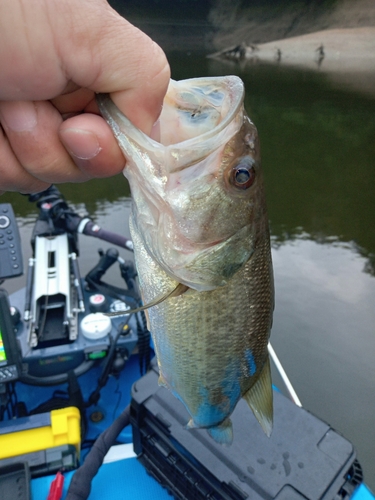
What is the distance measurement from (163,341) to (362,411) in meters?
3.74

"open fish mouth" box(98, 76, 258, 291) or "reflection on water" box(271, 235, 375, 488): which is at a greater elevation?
"open fish mouth" box(98, 76, 258, 291)

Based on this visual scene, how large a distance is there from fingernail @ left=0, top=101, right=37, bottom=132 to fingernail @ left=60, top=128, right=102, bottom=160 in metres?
0.07

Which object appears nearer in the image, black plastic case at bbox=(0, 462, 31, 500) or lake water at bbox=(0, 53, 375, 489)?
black plastic case at bbox=(0, 462, 31, 500)

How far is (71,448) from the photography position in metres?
2.18

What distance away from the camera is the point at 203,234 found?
111cm

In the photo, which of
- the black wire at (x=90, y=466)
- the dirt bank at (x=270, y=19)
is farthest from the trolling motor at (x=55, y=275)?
the dirt bank at (x=270, y=19)

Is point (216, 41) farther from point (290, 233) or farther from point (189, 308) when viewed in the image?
point (189, 308)

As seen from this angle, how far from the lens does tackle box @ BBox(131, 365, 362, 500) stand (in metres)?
1.64

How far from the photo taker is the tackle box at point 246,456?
164cm

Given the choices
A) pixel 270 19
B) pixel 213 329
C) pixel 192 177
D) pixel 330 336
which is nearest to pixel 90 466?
pixel 213 329

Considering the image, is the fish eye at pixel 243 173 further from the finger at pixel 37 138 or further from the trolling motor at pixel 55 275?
the trolling motor at pixel 55 275

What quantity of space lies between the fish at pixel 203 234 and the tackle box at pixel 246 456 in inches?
17.6

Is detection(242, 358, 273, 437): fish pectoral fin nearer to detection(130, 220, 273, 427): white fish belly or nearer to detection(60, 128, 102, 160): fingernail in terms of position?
detection(130, 220, 273, 427): white fish belly

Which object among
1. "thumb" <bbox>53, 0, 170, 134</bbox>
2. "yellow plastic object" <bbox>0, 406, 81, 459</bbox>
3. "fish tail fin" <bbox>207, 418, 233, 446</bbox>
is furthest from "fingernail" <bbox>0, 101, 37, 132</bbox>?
"yellow plastic object" <bbox>0, 406, 81, 459</bbox>
